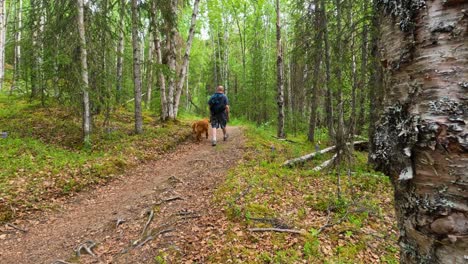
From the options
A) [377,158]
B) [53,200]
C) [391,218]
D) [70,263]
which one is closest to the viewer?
[377,158]

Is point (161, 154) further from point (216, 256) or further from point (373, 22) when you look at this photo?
point (373, 22)

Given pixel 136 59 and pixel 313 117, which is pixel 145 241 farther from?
pixel 313 117

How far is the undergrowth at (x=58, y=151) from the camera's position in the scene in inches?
254

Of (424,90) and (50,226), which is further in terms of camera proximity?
(50,226)

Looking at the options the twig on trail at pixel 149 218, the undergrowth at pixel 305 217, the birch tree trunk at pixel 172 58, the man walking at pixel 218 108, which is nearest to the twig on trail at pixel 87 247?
the twig on trail at pixel 149 218

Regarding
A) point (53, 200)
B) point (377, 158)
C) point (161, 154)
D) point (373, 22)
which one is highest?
point (373, 22)

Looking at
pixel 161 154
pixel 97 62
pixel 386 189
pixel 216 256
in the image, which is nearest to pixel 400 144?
pixel 216 256

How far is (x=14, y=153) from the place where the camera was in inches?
320

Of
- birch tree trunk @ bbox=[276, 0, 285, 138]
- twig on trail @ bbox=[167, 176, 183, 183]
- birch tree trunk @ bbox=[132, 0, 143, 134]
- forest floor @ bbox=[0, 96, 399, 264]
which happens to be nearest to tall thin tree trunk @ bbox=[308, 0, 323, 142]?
birch tree trunk @ bbox=[276, 0, 285, 138]

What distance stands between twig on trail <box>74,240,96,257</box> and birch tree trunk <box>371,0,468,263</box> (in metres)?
4.61

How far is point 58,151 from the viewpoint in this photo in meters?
8.63

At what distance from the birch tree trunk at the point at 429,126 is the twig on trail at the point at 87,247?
15.1 feet

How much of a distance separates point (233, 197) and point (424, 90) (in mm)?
4903

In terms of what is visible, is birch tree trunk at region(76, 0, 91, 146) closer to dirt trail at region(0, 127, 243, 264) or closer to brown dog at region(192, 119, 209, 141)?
dirt trail at region(0, 127, 243, 264)
